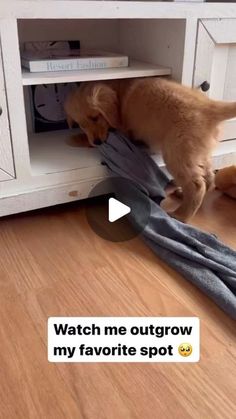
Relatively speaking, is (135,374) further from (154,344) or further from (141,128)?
(141,128)

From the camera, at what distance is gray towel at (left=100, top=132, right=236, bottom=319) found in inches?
29.3

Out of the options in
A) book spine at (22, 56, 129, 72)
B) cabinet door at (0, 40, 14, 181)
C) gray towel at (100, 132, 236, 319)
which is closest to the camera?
gray towel at (100, 132, 236, 319)

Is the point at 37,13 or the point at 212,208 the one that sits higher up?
the point at 37,13

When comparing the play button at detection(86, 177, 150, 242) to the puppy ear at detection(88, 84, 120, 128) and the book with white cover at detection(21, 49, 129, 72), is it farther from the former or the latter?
the book with white cover at detection(21, 49, 129, 72)

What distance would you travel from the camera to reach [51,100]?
4.26ft

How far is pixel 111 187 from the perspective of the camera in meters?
1.06

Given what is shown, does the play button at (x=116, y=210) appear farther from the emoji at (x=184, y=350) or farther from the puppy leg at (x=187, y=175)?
the emoji at (x=184, y=350)

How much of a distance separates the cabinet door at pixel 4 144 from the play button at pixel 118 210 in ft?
0.77

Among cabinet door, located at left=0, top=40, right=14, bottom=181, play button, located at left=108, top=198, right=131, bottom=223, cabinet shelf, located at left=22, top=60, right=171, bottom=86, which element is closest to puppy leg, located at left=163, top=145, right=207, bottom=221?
play button, located at left=108, top=198, right=131, bottom=223

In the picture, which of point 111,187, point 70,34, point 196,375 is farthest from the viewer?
point 70,34

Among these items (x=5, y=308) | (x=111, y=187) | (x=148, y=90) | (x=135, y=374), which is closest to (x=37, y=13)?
(x=148, y=90)

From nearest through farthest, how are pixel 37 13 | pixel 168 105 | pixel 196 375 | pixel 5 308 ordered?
pixel 196 375
pixel 5 308
pixel 37 13
pixel 168 105

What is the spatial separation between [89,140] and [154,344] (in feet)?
2.23

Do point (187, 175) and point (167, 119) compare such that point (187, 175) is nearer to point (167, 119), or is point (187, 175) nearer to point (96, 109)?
point (167, 119)
